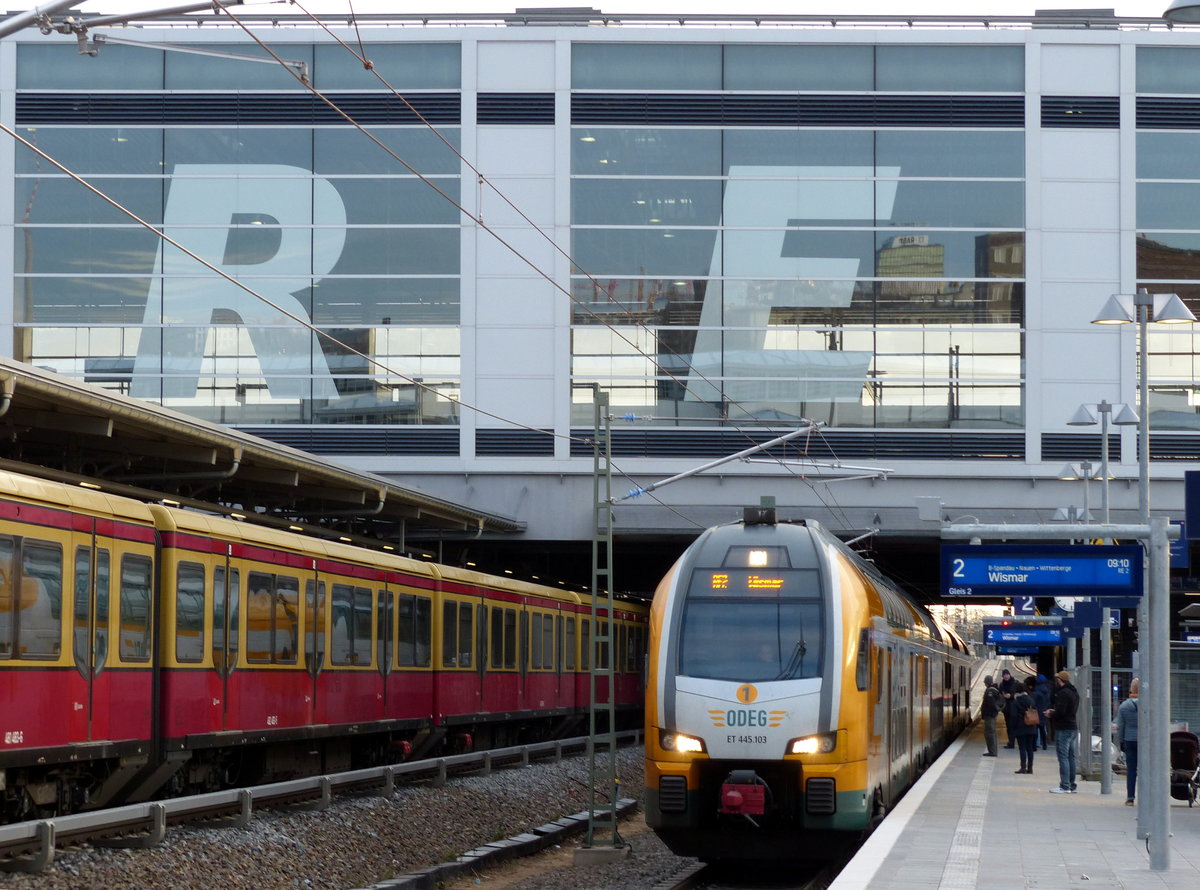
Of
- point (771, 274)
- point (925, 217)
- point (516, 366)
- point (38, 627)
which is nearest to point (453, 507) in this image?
point (516, 366)

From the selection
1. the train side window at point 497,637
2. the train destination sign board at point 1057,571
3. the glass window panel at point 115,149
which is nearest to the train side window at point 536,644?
the train side window at point 497,637

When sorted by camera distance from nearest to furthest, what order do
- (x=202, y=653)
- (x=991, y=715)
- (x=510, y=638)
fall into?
(x=202, y=653)
(x=510, y=638)
(x=991, y=715)

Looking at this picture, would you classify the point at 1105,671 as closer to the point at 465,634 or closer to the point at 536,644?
the point at 465,634

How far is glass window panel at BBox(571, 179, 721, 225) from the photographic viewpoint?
42938mm

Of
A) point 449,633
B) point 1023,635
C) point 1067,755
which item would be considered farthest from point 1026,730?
point 1023,635

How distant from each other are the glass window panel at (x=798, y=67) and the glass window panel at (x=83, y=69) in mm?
14617

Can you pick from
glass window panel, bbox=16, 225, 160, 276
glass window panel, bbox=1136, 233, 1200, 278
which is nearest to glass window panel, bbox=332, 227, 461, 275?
glass window panel, bbox=16, 225, 160, 276

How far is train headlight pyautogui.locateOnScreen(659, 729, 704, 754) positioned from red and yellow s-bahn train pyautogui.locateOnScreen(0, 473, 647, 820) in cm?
307

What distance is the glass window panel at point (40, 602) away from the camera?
41.5 feet

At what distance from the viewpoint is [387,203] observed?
42.7 meters

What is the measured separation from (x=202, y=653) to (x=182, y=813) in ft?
6.03

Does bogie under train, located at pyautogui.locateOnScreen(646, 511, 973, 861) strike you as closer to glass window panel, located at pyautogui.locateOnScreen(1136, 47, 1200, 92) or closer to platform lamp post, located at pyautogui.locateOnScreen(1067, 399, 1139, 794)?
platform lamp post, located at pyautogui.locateOnScreen(1067, 399, 1139, 794)

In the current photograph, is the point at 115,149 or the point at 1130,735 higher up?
the point at 115,149

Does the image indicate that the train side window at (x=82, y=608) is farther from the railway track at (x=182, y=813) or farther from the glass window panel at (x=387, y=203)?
the glass window panel at (x=387, y=203)
